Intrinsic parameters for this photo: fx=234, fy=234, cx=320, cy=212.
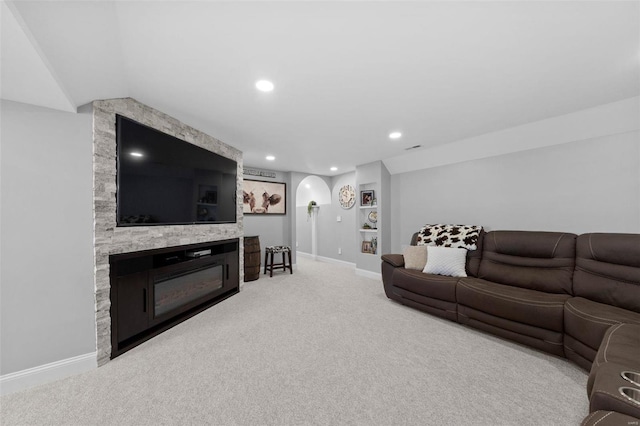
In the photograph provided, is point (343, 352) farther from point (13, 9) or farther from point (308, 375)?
point (13, 9)

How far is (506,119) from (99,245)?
13.9 feet

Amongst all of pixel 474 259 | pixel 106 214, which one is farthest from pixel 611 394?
pixel 106 214

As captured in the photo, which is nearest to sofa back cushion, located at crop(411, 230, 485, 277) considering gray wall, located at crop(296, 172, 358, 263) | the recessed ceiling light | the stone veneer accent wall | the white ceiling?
the white ceiling

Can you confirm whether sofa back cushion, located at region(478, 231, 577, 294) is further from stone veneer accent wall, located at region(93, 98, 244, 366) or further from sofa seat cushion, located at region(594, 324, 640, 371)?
stone veneer accent wall, located at region(93, 98, 244, 366)

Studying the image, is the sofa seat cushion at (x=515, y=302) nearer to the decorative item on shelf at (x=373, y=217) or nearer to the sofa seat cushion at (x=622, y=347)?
the sofa seat cushion at (x=622, y=347)

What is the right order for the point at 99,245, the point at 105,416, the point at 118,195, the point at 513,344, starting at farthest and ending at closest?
the point at 513,344 → the point at 118,195 → the point at 99,245 → the point at 105,416

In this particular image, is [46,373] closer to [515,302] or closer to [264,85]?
[264,85]

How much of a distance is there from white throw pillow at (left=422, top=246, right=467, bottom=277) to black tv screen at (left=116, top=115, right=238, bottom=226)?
301 cm

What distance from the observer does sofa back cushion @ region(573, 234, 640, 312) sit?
1979 mm

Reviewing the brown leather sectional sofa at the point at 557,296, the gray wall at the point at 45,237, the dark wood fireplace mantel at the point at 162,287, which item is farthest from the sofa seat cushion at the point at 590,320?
the gray wall at the point at 45,237

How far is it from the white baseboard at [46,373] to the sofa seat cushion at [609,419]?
3052mm

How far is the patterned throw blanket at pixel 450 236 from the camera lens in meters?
3.18

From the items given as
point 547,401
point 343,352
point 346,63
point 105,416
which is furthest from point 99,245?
point 547,401

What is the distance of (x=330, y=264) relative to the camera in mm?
6230
